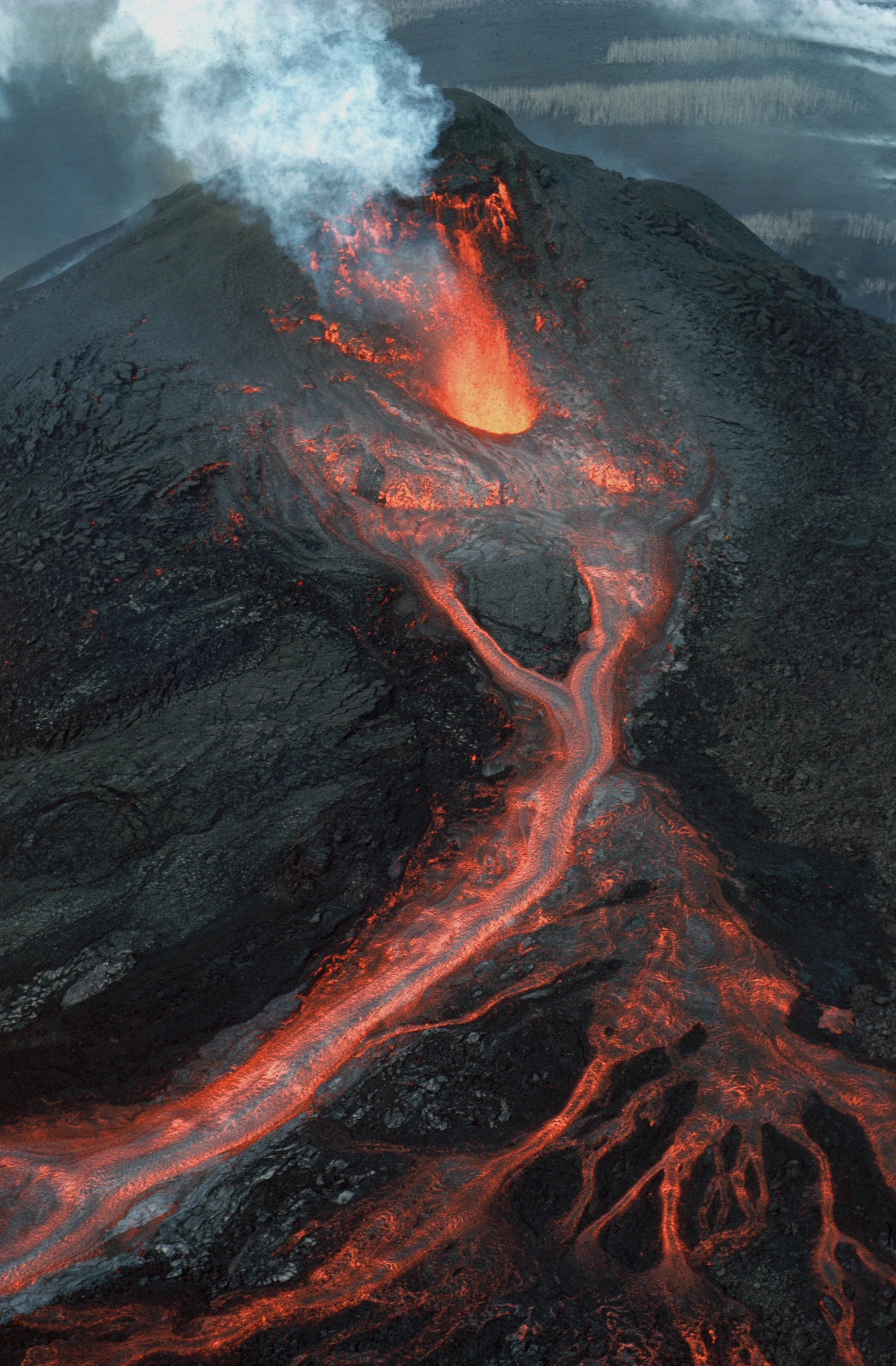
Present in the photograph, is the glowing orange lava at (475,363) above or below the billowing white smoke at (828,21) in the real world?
below

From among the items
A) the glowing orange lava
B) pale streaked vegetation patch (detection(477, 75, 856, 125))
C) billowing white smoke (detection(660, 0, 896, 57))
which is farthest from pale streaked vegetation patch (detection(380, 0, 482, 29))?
the glowing orange lava

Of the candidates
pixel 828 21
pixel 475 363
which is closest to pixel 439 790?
pixel 475 363

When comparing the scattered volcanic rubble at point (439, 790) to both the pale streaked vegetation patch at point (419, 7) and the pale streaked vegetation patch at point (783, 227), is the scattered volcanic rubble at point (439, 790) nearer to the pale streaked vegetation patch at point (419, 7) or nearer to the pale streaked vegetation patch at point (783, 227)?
the pale streaked vegetation patch at point (783, 227)

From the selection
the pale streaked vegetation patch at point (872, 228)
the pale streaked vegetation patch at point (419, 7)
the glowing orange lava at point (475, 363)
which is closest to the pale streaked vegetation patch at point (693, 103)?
the pale streaked vegetation patch at point (872, 228)

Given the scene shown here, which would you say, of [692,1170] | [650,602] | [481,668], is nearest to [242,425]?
[481,668]

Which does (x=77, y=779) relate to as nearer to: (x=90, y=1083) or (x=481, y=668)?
(x=90, y=1083)

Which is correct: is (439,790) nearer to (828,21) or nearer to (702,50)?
(702,50)

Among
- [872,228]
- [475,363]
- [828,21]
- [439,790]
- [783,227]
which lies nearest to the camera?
[439,790]
